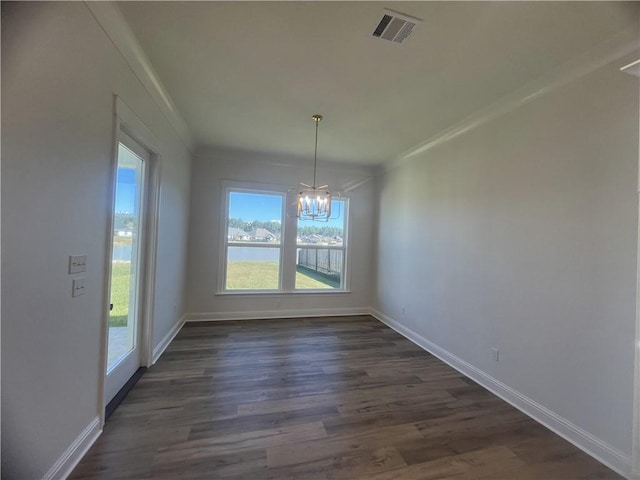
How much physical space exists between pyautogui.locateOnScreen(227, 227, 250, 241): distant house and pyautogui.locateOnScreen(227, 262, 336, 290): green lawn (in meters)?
0.44

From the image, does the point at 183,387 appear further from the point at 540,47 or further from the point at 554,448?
the point at 540,47

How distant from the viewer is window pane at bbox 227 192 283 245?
4762mm

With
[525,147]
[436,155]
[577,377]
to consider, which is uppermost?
[436,155]

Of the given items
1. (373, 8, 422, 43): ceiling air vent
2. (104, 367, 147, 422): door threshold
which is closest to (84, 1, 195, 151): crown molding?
(373, 8, 422, 43): ceiling air vent

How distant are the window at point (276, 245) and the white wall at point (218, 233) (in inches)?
6.0

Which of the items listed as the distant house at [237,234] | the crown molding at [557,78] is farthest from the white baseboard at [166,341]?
the crown molding at [557,78]

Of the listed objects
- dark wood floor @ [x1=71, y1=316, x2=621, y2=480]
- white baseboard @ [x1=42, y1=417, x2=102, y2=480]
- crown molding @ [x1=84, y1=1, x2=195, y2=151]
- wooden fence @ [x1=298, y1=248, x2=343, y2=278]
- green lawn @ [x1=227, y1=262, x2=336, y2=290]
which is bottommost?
dark wood floor @ [x1=71, y1=316, x2=621, y2=480]

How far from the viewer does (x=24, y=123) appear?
1181mm

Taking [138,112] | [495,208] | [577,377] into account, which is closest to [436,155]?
[495,208]

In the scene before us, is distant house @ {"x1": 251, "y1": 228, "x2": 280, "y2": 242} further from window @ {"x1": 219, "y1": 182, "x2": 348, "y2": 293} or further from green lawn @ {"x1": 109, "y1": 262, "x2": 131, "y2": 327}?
green lawn @ {"x1": 109, "y1": 262, "x2": 131, "y2": 327}

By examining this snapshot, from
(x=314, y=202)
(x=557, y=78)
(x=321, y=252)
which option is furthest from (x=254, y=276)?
(x=557, y=78)

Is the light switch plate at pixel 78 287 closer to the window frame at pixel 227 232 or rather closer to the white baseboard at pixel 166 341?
the white baseboard at pixel 166 341

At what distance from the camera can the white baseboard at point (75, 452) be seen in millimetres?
1451

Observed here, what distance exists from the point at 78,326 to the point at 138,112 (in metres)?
1.73
